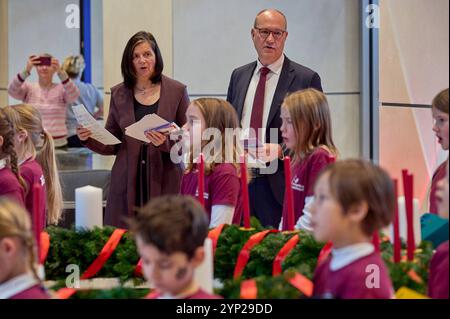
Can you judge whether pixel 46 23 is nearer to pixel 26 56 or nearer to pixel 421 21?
pixel 26 56

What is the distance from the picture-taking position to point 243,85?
14.0ft

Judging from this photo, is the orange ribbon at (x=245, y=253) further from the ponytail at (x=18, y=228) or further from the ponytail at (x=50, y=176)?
the ponytail at (x=50, y=176)

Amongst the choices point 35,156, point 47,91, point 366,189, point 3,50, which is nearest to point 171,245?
point 366,189

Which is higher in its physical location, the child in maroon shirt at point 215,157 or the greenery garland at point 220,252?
the child in maroon shirt at point 215,157

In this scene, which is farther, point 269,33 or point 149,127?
point 269,33

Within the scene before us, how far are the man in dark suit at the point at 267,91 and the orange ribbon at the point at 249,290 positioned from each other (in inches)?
78.5

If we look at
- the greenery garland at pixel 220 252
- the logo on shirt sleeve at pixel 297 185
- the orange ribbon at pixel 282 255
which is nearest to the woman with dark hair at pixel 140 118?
the logo on shirt sleeve at pixel 297 185

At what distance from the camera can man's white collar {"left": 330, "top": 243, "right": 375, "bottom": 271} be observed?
6.22 feet

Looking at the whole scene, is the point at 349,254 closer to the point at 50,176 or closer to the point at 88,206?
the point at 88,206

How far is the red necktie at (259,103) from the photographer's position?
416 centimetres

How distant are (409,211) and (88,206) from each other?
963 millimetres

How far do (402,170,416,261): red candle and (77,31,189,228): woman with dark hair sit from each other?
2.10 metres

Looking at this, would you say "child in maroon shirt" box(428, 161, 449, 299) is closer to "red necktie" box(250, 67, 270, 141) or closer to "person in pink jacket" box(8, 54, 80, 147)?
"red necktie" box(250, 67, 270, 141)
